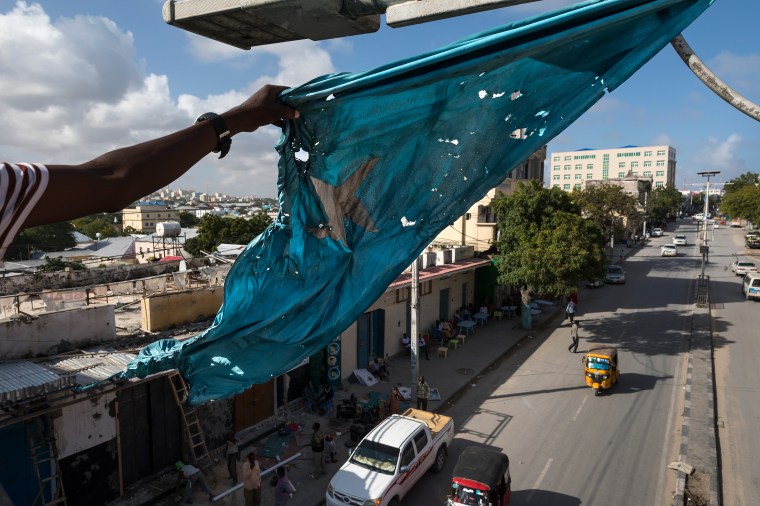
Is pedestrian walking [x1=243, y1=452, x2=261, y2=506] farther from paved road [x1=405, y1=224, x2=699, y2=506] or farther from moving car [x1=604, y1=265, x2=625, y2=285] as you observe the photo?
moving car [x1=604, y1=265, x2=625, y2=285]

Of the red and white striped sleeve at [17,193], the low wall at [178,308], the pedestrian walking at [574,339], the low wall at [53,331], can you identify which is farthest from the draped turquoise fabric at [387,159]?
the pedestrian walking at [574,339]

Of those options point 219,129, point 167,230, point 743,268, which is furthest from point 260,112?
point 743,268

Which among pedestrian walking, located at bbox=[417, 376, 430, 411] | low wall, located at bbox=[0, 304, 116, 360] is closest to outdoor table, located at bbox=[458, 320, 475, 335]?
pedestrian walking, located at bbox=[417, 376, 430, 411]

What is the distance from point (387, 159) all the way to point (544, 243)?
20557 mm

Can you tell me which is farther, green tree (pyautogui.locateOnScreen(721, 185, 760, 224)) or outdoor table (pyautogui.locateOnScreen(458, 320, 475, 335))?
green tree (pyautogui.locateOnScreen(721, 185, 760, 224))

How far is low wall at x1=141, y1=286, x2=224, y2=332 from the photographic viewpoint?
11656mm

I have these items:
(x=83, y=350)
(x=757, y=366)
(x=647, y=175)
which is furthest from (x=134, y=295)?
(x=647, y=175)

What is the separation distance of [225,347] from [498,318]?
25751mm

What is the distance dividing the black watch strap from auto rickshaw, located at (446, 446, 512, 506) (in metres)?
8.85

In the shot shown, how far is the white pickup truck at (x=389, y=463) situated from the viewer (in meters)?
9.59

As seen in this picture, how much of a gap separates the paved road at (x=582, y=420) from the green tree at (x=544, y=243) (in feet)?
10.1

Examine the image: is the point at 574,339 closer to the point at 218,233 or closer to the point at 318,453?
the point at 318,453

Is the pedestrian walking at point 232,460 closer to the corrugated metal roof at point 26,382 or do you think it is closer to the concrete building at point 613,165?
the corrugated metal roof at point 26,382

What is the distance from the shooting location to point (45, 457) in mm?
8883
